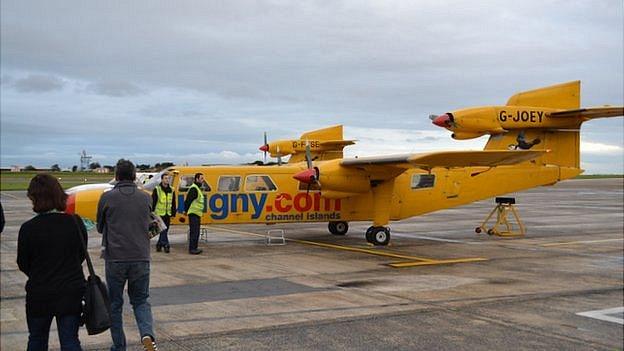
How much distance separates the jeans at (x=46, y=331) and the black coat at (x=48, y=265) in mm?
61

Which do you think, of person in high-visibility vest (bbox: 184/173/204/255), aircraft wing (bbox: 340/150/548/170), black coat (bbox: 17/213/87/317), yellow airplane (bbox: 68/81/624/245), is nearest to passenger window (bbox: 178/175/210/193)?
yellow airplane (bbox: 68/81/624/245)

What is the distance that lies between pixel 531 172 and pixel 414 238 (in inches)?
163

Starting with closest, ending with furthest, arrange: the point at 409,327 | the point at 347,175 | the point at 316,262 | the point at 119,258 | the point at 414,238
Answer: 1. the point at 119,258
2. the point at 409,327
3. the point at 316,262
4. the point at 347,175
5. the point at 414,238

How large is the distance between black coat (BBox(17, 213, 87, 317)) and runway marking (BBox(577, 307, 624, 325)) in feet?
22.3

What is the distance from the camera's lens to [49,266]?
15.6 feet

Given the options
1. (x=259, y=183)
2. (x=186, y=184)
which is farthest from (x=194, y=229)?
(x=259, y=183)

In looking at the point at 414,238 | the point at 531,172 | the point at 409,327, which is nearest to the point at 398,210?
the point at 414,238

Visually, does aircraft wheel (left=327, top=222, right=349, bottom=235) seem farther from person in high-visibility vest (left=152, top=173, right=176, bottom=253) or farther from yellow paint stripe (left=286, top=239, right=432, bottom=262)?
person in high-visibility vest (left=152, top=173, right=176, bottom=253)

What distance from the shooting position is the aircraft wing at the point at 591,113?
49.0 ft

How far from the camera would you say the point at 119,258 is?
234 inches

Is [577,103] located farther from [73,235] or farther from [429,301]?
[73,235]

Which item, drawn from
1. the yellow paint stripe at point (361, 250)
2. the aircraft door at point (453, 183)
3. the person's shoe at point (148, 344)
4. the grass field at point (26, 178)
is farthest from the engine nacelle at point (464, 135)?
the person's shoe at point (148, 344)

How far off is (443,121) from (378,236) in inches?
146

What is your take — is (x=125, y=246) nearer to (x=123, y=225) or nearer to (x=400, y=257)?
(x=123, y=225)
